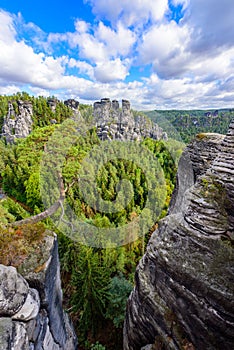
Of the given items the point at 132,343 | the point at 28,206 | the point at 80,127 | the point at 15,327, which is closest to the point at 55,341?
the point at 132,343

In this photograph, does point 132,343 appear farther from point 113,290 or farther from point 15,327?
point 113,290

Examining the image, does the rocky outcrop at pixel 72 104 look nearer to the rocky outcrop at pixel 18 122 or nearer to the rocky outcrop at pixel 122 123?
the rocky outcrop at pixel 18 122

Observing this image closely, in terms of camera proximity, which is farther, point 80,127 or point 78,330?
point 80,127

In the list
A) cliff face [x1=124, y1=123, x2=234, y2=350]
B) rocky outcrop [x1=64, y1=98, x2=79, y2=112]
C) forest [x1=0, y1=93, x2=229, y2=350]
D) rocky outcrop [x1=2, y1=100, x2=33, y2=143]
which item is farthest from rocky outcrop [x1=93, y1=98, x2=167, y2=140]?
cliff face [x1=124, y1=123, x2=234, y2=350]

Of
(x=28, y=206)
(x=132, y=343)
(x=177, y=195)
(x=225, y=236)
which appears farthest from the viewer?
(x=28, y=206)

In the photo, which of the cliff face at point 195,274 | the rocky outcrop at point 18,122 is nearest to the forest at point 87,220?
the cliff face at point 195,274

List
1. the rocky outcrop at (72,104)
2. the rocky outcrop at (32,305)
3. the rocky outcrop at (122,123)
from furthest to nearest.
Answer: the rocky outcrop at (72,104), the rocky outcrop at (122,123), the rocky outcrop at (32,305)

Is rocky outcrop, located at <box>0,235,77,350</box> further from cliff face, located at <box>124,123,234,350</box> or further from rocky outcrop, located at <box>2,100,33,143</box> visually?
rocky outcrop, located at <box>2,100,33,143</box>
